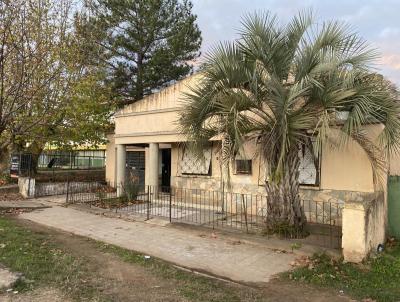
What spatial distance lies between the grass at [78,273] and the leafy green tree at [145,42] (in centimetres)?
1562

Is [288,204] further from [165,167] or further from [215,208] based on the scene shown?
[165,167]

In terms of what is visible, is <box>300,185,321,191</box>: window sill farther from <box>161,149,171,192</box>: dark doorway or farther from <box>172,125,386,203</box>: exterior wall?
<box>161,149,171,192</box>: dark doorway

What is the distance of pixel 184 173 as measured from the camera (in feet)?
47.4

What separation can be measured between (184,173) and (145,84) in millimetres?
10629

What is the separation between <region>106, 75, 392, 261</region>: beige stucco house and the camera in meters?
6.87

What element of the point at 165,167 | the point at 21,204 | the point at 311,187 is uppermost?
the point at 165,167

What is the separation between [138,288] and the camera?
217 inches

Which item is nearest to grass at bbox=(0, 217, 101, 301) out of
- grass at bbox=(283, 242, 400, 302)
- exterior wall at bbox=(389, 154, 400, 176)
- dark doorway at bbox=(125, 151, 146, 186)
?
grass at bbox=(283, 242, 400, 302)

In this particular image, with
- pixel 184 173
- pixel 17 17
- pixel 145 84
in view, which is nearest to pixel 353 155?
pixel 184 173

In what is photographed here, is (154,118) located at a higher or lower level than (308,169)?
higher

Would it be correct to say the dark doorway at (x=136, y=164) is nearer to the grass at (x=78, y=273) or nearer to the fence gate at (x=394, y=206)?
the grass at (x=78, y=273)

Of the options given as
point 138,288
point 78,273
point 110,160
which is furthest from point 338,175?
point 110,160

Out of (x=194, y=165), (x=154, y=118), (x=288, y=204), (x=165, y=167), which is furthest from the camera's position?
(x=165, y=167)

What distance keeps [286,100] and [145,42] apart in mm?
17520
